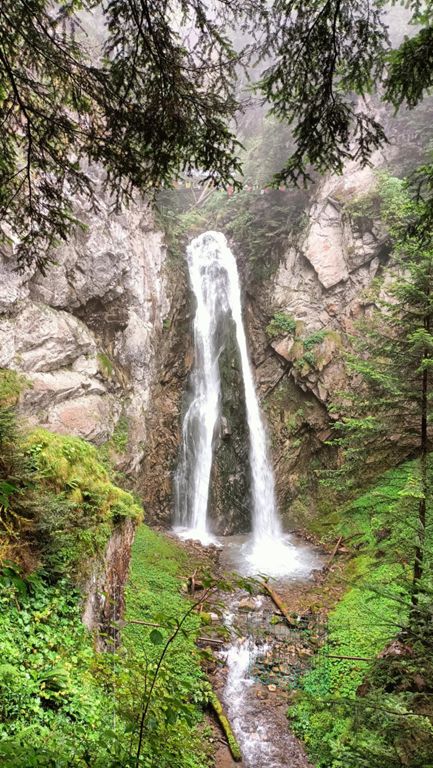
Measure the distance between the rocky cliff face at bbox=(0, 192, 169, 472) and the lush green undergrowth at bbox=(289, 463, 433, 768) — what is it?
801cm

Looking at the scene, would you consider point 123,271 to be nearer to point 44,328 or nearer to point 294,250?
point 44,328

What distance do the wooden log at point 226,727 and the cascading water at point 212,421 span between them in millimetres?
5622

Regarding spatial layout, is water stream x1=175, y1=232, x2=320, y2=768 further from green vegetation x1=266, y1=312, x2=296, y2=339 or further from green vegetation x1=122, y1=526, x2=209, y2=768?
green vegetation x1=266, y1=312, x2=296, y2=339

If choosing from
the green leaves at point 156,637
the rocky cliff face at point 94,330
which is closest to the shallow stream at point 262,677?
the green leaves at point 156,637

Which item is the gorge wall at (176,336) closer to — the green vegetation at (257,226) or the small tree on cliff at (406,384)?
the green vegetation at (257,226)

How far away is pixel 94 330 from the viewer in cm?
1295

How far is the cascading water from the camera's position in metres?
14.6

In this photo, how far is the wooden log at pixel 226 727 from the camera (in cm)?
575

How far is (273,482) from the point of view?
52.4ft

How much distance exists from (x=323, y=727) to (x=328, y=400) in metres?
11.0

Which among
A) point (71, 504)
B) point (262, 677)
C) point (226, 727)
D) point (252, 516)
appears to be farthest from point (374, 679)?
point (252, 516)

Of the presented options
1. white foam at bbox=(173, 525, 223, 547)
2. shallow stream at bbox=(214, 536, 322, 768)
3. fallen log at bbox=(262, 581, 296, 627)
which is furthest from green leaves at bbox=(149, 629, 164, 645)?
white foam at bbox=(173, 525, 223, 547)

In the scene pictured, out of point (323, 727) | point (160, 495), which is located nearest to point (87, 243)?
point (160, 495)

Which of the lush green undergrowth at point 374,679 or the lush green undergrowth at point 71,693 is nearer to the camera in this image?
the lush green undergrowth at point 71,693
